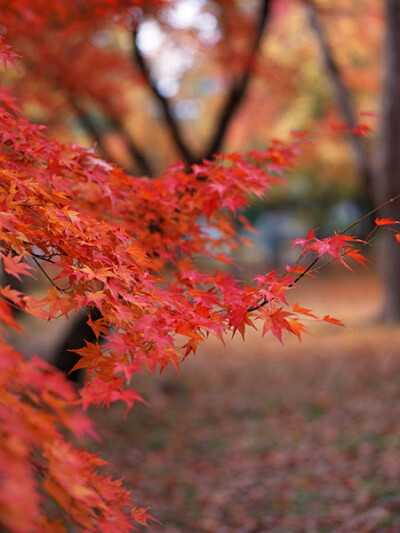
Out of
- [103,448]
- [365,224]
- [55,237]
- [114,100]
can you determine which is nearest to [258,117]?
[365,224]

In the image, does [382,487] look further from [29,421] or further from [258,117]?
[258,117]

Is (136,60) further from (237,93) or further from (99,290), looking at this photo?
(99,290)

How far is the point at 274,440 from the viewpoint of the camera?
6.65 meters

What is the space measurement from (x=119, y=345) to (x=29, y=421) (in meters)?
0.43

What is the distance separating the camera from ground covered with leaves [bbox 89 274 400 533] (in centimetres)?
492

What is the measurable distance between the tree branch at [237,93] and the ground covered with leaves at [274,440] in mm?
3303

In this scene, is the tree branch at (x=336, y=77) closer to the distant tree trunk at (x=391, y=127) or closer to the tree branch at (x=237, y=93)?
the distant tree trunk at (x=391, y=127)

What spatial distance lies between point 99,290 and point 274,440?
490 centimetres

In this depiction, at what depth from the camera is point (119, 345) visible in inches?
76.9

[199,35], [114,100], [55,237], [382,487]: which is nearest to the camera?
[55,237]

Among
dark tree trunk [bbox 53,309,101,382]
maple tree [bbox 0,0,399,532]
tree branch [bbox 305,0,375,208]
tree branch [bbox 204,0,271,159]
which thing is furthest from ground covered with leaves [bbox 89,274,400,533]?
tree branch [bbox 305,0,375,208]

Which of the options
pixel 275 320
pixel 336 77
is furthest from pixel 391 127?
pixel 275 320

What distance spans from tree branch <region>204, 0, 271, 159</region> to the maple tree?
17.6 feet

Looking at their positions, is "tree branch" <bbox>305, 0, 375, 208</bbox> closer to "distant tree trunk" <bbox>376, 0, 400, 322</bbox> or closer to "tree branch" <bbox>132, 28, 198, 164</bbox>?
"distant tree trunk" <bbox>376, 0, 400, 322</bbox>
